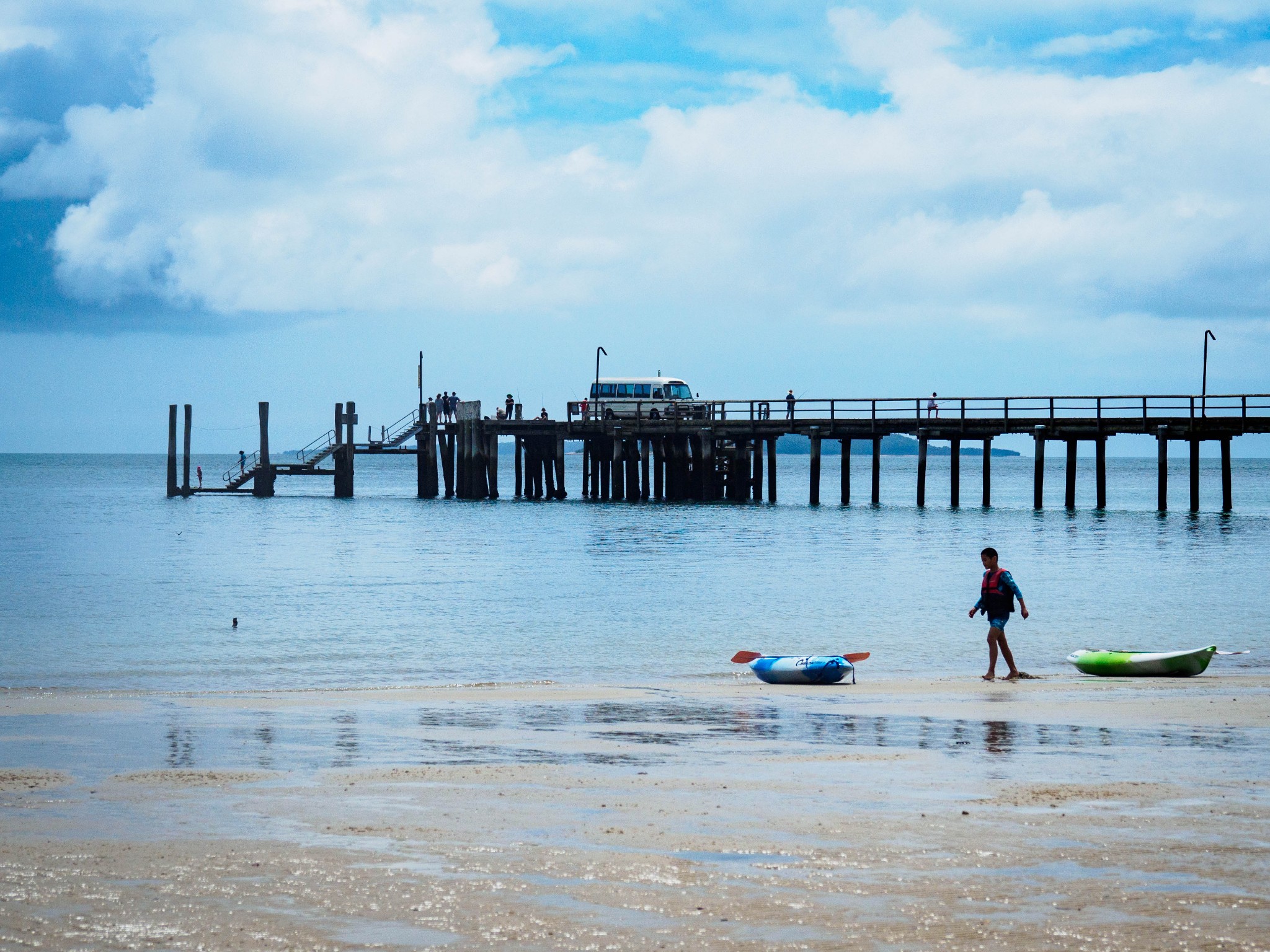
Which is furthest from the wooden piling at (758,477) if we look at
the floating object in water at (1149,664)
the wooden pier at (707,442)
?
the floating object in water at (1149,664)

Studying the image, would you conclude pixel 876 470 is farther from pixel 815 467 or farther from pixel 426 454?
pixel 426 454

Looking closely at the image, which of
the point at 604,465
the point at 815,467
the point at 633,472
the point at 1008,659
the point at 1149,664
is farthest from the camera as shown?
the point at 604,465

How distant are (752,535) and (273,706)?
30969mm

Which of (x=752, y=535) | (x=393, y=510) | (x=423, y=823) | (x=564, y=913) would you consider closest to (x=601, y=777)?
(x=423, y=823)

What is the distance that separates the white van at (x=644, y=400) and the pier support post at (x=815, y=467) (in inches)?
182

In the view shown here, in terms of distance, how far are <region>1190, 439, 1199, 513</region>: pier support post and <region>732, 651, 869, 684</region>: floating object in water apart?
31.2 metres

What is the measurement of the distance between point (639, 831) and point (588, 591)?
2148 centimetres

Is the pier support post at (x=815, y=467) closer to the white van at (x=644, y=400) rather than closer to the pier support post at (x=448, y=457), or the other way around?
the white van at (x=644, y=400)

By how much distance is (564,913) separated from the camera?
6070 millimetres

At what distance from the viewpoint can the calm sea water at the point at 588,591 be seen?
64.2ft

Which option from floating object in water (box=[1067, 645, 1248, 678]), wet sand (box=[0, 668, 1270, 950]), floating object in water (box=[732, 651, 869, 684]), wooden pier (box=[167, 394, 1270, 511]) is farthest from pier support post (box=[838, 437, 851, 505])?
wet sand (box=[0, 668, 1270, 950])

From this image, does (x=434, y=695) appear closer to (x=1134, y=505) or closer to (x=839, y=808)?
(x=839, y=808)

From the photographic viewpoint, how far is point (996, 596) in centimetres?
1548

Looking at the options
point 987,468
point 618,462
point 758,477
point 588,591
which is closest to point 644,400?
point 618,462
